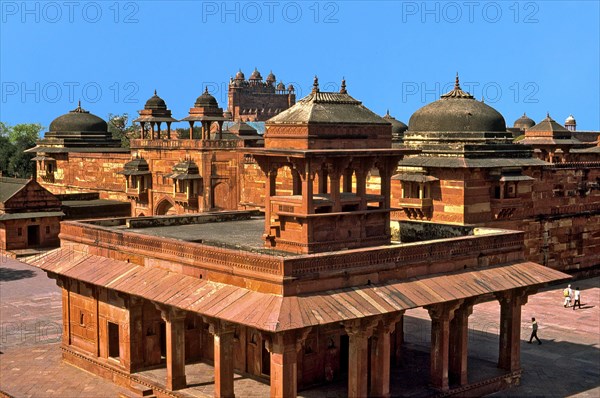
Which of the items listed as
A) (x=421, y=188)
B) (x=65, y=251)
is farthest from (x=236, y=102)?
(x=65, y=251)

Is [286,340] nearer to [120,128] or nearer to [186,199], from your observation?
[186,199]

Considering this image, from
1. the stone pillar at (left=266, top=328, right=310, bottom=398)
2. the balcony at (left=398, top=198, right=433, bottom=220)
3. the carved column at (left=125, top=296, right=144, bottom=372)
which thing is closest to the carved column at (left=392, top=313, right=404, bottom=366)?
the stone pillar at (left=266, top=328, right=310, bottom=398)

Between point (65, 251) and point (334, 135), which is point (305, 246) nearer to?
point (334, 135)

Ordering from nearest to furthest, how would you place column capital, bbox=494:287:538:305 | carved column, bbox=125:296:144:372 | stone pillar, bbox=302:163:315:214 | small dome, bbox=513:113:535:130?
stone pillar, bbox=302:163:315:214
column capital, bbox=494:287:538:305
carved column, bbox=125:296:144:372
small dome, bbox=513:113:535:130

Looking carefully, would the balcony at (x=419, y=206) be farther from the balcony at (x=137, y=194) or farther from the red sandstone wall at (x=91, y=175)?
the red sandstone wall at (x=91, y=175)

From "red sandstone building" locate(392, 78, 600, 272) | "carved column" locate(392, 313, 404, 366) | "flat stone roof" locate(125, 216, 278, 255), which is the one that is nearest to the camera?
"flat stone roof" locate(125, 216, 278, 255)

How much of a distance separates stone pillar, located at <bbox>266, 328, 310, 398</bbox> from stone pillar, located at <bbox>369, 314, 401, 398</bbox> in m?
2.08

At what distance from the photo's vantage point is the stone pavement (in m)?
18.9

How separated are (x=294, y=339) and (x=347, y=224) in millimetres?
3859

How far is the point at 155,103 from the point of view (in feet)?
160

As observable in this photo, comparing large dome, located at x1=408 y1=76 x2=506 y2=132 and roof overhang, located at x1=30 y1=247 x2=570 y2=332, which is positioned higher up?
large dome, located at x1=408 y1=76 x2=506 y2=132

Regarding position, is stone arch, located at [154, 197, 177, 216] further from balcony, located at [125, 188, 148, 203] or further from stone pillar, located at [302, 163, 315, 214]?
stone pillar, located at [302, 163, 315, 214]

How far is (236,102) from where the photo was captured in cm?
11612

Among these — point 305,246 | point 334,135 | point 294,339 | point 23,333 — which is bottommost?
point 23,333
